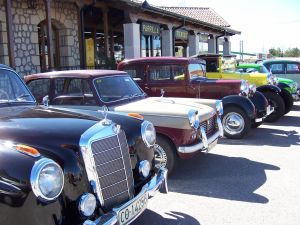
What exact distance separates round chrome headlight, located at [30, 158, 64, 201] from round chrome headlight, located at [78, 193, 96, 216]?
21 centimetres

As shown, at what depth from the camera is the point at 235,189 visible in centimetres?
503

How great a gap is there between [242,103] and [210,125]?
75.4 inches

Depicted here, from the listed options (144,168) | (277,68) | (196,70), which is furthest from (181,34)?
(144,168)

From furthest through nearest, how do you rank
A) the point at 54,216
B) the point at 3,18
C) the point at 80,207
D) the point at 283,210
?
the point at 3,18
the point at 283,210
the point at 80,207
the point at 54,216

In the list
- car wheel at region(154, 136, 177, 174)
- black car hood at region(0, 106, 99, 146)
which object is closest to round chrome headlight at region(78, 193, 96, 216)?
black car hood at region(0, 106, 99, 146)

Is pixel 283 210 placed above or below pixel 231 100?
below

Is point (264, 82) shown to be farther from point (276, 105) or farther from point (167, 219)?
point (167, 219)

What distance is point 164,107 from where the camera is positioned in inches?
224

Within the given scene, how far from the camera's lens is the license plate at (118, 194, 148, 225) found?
314cm

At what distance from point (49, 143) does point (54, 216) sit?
58 cm

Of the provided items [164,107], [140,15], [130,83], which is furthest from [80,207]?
[140,15]

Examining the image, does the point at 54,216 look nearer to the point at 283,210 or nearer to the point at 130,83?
the point at 283,210

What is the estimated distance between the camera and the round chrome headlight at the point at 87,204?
114 inches

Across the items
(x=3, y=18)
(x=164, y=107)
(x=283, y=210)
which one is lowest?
(x=283, y=210)
